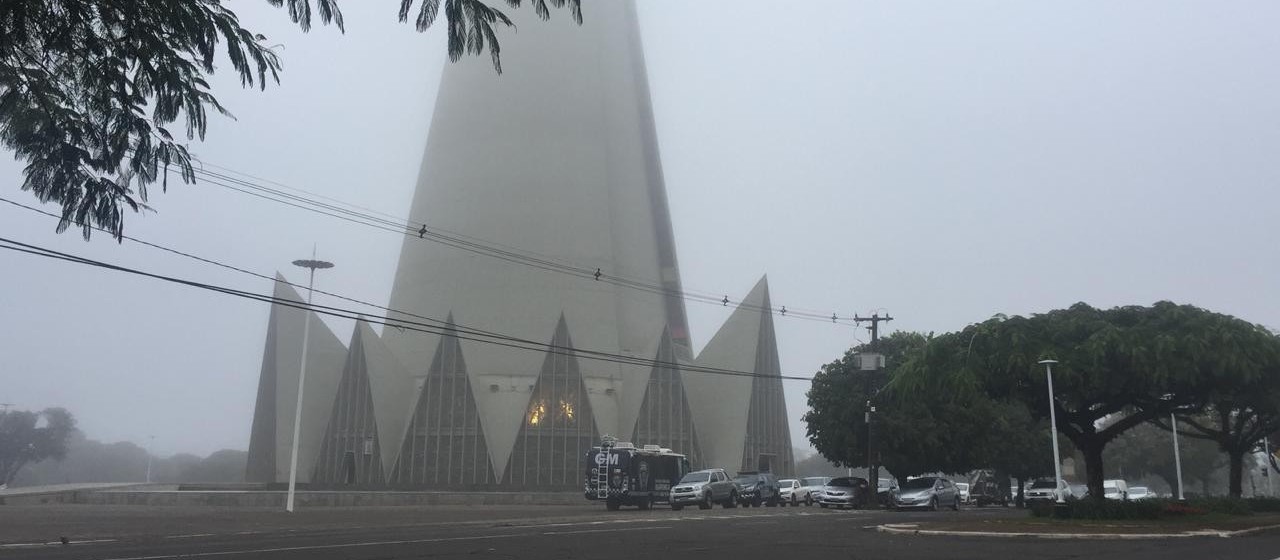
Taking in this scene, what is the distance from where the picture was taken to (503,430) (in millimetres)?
59156

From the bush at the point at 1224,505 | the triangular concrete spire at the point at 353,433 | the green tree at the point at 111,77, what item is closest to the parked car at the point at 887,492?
the bush at the point at 1224,505

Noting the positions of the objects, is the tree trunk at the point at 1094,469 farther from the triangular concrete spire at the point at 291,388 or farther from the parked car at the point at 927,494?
the triangular concrete spire at the point at 291,388

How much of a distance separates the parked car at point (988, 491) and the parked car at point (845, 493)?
46.4 feet

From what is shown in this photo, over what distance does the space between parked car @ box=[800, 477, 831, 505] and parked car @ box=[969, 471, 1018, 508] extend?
10.8m

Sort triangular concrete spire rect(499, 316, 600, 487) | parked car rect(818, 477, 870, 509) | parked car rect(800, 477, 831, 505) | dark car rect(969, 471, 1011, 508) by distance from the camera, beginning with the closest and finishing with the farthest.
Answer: parked car rect(818, 477, 870, 509) → parked car rect(800, 477, 831, 505) → dark car rect(969, 471, 1011, 508) → triangular concrete spire rect(499, 316, 600, 487)

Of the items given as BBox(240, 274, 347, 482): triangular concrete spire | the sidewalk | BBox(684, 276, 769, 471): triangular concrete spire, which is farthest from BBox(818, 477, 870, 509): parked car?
BBox(240, 274, 347, 482): triangular concrete spire

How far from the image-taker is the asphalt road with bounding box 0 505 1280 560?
15156mm

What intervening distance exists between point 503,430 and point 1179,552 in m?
46.3

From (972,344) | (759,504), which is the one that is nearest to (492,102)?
(759,504)

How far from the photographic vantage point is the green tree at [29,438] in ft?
300

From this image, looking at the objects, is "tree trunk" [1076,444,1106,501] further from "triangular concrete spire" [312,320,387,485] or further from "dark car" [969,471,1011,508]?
"triangular concrete spire" [312,320,387,485]

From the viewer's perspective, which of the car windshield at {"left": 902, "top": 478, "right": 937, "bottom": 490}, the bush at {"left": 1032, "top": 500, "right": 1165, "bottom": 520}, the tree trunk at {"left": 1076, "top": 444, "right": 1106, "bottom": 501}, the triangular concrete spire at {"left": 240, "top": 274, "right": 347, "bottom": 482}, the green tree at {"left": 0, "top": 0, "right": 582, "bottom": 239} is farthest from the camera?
the triangular concrete spire at {"left": 240, "top": 274, "right": 347, "bottom": 482}

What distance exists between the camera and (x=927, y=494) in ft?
127

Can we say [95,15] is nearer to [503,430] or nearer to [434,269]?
[503,430]
